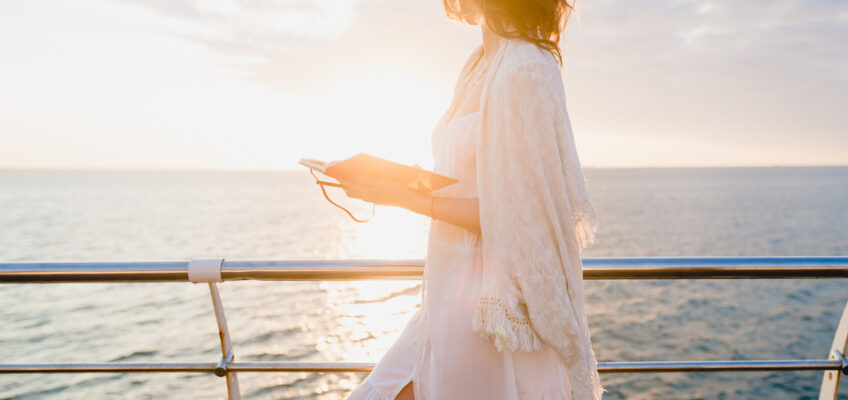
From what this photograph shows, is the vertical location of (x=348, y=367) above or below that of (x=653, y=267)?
below

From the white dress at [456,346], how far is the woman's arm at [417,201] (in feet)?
0.22

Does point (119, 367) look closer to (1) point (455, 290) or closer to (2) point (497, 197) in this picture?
(1) point (455, 290)

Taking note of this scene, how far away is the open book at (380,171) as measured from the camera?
1166mm

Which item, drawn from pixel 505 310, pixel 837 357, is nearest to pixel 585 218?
pixel 505 310

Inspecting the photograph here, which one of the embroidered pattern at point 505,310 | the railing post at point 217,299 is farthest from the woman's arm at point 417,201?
the railing post at point 217,299

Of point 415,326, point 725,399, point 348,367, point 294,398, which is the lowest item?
point 725,399

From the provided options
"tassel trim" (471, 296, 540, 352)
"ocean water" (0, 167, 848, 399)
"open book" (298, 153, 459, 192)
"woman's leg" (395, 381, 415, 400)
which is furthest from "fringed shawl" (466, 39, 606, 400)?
"ocean water" (0, 167, 848, 399)

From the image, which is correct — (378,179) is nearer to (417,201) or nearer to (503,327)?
A: (417,201)

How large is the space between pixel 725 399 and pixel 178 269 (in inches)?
494

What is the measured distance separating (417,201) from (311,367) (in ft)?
2.61

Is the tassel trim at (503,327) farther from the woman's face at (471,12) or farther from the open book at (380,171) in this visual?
the woman's face at (471,12)

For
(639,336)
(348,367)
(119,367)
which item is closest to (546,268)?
(348,367)

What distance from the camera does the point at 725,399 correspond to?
10883mm

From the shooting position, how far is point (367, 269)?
1.59 meters
